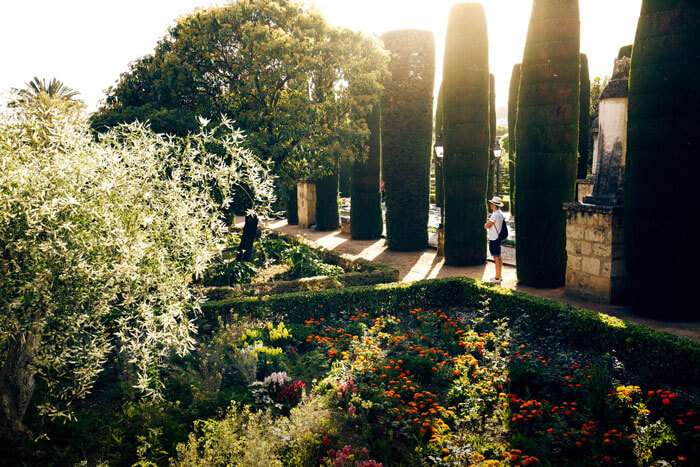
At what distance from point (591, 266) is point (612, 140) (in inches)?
99.1

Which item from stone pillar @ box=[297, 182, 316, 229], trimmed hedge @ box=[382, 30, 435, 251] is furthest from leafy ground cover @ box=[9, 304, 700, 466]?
stone pillar @ box=[297, 182, 316, 229]

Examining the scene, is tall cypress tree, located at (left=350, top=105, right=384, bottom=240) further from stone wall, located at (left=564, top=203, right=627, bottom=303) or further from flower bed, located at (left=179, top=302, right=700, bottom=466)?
flower bed, located at (left=179, top=302, right=700, bottom=466)

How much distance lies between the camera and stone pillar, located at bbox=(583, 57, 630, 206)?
9453 mm

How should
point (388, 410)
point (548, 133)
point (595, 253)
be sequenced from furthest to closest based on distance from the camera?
point (548, 133)
point (595, 253)
point (388, 410)

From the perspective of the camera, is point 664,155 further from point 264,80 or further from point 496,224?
point 264,80

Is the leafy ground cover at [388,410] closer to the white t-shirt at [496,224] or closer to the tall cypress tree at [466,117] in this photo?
the white t-shirt at [496,224]

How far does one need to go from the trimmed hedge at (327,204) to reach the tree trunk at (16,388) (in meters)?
14.9

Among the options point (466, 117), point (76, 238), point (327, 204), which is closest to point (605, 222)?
point (466, 117)

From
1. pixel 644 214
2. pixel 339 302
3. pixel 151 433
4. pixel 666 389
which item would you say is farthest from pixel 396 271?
pixel 151 433

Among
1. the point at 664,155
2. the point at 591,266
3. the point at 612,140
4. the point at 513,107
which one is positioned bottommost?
the point at 591,266

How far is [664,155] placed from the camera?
796 centimetres

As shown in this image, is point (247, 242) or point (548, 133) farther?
point (247, 242)

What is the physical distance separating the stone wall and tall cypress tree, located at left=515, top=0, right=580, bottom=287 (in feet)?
2.19

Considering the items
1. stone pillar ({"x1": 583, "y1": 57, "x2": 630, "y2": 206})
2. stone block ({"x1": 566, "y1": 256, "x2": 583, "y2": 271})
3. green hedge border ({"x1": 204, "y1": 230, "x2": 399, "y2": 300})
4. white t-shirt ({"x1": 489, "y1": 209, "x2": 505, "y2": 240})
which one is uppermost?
stone pillar ({"x1": 583, "y1": 57, "x2": 630, "y2": 206})
